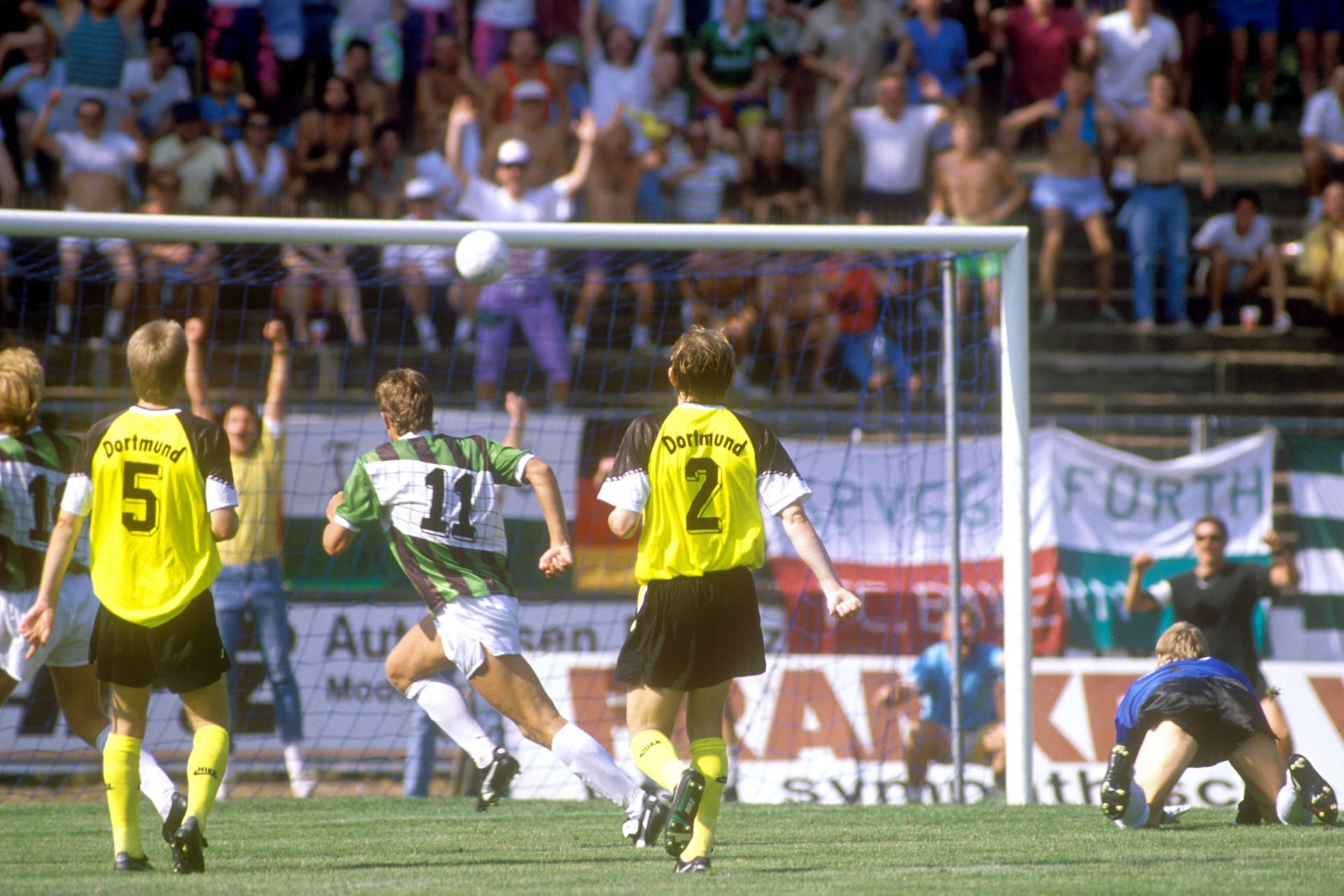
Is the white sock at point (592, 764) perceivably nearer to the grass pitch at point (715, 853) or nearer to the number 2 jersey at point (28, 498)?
the grass pitch at point (715, 853)

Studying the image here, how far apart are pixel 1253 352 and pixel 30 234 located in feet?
35.3

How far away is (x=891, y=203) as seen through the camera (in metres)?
14.1

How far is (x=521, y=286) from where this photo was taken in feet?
38.1

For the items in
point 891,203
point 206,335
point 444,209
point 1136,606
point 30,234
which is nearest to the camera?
point 30,234

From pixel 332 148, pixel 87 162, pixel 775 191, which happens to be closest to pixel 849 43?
pixel 775 191

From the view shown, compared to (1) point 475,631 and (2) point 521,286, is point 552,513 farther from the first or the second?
(2) point 521,286

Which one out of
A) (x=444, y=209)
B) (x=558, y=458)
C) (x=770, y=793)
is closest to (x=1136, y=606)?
(x=770, y=793)

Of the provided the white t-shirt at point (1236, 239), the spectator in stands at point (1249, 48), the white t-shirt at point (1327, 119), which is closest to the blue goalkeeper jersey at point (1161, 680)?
the white t-shirt at point (1236, 239)

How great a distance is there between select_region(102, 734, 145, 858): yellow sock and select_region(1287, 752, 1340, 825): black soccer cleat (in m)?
4.59

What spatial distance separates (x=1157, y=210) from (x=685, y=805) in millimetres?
10736

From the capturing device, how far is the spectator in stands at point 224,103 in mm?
13883

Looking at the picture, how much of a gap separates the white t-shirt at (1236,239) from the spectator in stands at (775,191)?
3.76 m

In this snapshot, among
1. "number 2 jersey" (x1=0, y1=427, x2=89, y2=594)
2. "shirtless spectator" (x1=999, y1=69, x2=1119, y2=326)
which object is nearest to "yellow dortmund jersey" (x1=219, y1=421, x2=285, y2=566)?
"number 2 jersey" (x1=0, y1=427, x2=89, y2=594)

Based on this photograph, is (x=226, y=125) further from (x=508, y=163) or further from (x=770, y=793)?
(x=770, y=793)
